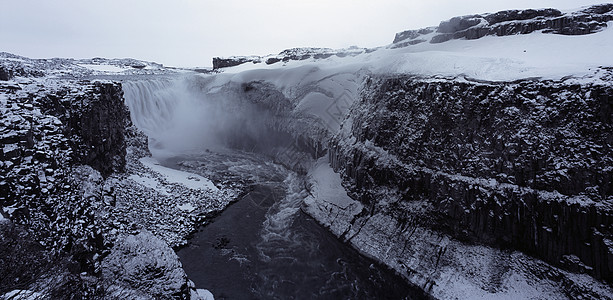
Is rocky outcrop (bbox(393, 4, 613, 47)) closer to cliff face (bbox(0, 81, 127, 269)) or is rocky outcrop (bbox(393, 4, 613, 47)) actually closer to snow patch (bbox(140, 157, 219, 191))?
snow patch (bbox(140, 157, 219, 191))

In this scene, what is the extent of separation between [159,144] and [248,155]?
14635mm

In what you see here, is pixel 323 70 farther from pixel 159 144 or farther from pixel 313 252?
pixel 313 252

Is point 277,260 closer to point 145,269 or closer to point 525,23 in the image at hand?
point 145,269

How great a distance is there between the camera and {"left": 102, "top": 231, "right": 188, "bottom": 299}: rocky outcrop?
17.3 meters

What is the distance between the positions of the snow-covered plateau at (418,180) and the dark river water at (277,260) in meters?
1.27

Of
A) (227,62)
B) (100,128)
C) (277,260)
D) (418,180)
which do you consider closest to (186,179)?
(100,128)

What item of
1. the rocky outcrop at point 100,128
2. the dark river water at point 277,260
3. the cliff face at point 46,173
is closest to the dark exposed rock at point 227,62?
the rocky outcrop at point 100,128

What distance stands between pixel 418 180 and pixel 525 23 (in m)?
22.2

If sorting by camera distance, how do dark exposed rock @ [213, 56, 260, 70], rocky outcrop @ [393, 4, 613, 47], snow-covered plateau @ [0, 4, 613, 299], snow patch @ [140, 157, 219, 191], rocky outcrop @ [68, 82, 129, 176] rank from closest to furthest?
snow-covered plateau @ [0, 4, 613, 299]
rocky outcrop @ [68, 82, 129, 176]
rocky outcrop @ [393, 4, 613, 47]
snow patch @ [140, 157, 219, 191]
dark exposed rock @ [213, 56, 260, 70]

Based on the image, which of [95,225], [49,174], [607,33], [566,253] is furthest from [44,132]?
[607,33]

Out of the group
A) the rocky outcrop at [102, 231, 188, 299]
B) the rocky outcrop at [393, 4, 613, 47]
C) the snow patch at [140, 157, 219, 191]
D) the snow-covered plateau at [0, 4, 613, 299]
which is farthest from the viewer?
the snow patch at [140, 157, 219, 191]

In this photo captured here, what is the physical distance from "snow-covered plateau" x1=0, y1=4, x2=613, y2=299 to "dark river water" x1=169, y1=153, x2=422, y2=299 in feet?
4.15

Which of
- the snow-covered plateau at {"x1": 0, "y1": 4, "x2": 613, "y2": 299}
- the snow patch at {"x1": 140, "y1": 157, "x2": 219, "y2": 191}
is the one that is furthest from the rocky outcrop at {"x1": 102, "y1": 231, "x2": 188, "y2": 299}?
the snow patch at {"x1": 140, "y1": 157, "x2": 219, "y2": 191}

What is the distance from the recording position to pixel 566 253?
740 inches
